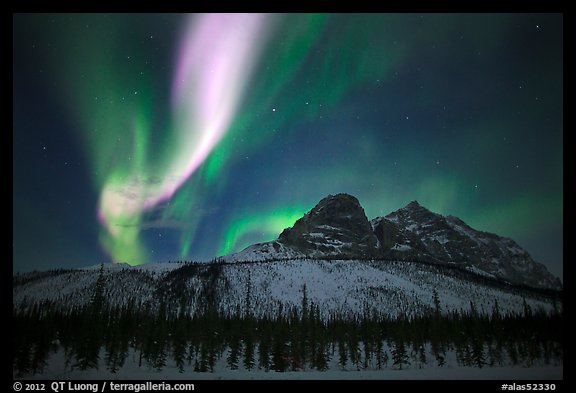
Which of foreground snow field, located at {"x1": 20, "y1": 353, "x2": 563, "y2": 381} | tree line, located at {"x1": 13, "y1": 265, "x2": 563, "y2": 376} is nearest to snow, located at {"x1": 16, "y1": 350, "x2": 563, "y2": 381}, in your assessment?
foreground snow field, located at {"x1": 20, "y1": 353, "x2": 563, "y2": 381}

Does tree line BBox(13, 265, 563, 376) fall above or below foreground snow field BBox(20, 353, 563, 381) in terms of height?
above

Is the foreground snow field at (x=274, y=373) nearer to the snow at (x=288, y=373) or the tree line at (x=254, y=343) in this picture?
the snow at (x=288, y=373)

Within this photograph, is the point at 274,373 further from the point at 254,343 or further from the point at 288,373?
the point at 254,343

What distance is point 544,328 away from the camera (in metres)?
62.4

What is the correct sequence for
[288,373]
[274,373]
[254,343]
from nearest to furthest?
[274,373], [288,373], [254,343]

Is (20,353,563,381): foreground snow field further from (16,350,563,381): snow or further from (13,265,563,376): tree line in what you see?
(13,265,563,376): tree line

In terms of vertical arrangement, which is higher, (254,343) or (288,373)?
(254,343)

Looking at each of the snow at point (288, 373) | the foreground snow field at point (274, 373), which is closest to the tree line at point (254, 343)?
the snow at point (288, 373)

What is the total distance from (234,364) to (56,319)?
46457mm

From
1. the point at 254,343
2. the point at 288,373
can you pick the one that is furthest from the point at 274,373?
the point at 254,343

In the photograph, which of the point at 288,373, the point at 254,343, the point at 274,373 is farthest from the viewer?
the point at 254,343
